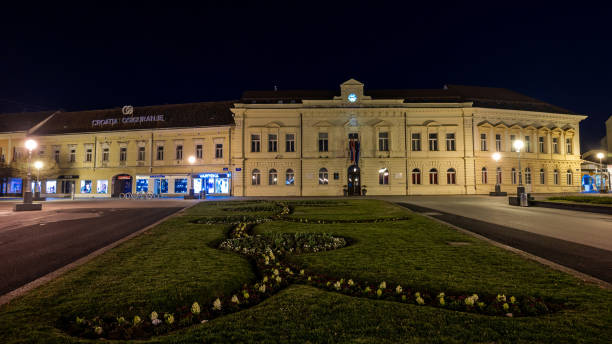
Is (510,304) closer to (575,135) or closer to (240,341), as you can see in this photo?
(240,341)

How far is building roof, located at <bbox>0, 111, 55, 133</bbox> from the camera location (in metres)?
46.8

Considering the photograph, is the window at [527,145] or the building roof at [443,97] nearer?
the building roof at [443,97]

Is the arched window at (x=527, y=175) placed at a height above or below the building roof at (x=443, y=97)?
below

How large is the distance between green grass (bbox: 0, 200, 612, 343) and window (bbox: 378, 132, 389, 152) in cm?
3100

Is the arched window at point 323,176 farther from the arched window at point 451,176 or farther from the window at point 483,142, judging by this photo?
the window at point 483,142

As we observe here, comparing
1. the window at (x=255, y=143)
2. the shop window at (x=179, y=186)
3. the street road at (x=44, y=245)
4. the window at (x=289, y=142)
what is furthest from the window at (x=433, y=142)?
the street road at (x=44, y=245)

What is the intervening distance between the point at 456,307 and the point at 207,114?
42825mm

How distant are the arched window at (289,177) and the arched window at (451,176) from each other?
1942 cm

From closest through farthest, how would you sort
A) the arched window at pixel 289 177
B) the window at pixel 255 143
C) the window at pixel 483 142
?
the arched window at pixel 289 177, the window at pixel 255 143, the window at pixel 483 142

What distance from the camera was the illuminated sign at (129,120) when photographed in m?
43.4

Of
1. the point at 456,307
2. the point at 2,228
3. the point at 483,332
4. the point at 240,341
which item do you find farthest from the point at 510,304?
the point at 2,228

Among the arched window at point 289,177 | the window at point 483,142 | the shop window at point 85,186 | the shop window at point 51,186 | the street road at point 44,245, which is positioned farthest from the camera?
the shop window at point 51,186

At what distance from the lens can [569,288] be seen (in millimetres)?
4961

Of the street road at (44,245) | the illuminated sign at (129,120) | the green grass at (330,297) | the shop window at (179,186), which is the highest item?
the illuminated sign at (129,120)
